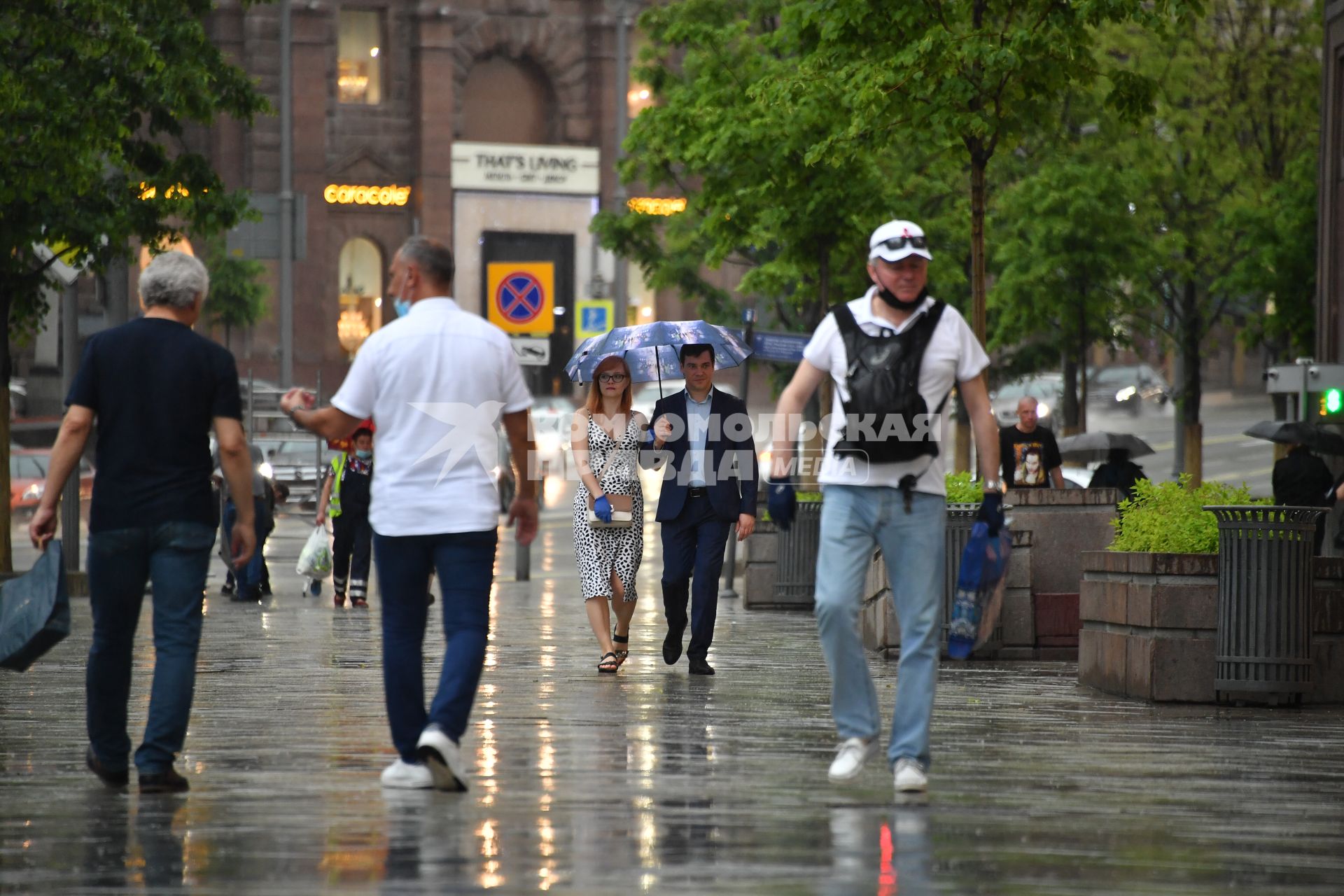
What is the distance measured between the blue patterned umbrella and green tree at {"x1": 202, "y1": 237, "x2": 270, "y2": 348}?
49.1 meters

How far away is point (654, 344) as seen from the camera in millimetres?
13422

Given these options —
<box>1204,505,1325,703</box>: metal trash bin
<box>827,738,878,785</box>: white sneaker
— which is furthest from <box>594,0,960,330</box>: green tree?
<box>827,738,878,785</box>: white sneaker

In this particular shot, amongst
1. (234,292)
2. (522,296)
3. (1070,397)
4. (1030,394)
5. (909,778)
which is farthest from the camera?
(234,292)

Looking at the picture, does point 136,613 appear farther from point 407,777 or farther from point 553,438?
point 553,438

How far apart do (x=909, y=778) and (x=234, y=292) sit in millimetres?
57993

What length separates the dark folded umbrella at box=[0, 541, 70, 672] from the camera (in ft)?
25.3

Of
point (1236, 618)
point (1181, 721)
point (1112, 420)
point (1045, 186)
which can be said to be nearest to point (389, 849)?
point (1181, 721)

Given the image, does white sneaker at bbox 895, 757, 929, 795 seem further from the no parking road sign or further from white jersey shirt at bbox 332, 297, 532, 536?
the no parking road sign

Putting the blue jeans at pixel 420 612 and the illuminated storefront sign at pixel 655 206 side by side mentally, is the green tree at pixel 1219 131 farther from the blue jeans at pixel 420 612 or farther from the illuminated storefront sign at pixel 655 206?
the blue jeans at pixel 420 612

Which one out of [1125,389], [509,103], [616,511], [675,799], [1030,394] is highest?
[509,103]

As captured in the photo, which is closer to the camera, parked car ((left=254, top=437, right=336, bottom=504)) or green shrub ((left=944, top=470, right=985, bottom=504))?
green shrub ((left=944, top=470, right=985, bottom=504))

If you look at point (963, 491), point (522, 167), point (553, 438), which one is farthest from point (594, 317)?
point (522, 167)

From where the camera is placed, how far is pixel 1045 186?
111 feet

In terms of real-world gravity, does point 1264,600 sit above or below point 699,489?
below
